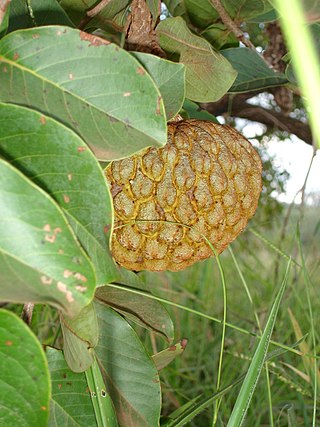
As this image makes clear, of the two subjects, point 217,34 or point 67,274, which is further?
point 217,34

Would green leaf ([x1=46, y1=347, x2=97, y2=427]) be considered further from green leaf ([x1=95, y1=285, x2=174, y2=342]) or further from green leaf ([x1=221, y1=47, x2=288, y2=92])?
green leaf ([x1=221, y1=47, x2=288, y2=92])

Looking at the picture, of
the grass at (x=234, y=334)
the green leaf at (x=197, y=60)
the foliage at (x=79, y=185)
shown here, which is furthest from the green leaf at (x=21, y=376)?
the grass at (x=234, y=334)

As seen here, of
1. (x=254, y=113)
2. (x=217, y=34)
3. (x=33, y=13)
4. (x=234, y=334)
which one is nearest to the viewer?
(x=33, y=13)

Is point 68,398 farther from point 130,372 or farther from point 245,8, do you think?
point 245,8

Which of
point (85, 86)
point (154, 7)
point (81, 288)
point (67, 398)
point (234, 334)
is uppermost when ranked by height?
point (154, 7)

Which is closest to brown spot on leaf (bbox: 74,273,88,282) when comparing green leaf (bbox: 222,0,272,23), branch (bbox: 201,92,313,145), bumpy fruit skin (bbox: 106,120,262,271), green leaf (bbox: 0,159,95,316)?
green leaf (bbox: 0,159,95,316)

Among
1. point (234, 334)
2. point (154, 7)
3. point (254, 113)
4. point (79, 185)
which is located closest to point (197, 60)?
point (154, 7)

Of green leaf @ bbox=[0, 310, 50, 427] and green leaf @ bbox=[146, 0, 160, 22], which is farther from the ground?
green leaf @ bbox=[146, 0, 160, 22]
